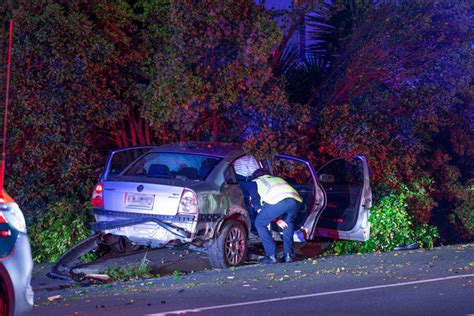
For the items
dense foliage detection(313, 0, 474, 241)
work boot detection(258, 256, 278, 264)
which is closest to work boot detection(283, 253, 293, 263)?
work boot detection(258, 256, 278, 264)

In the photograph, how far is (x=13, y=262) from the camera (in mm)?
5895

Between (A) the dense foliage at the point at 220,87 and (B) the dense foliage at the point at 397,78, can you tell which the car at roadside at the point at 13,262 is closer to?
(A) the dense foliage at the point at 220,87

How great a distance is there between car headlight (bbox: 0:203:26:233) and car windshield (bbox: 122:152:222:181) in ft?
17.2

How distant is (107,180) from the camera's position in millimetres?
11367

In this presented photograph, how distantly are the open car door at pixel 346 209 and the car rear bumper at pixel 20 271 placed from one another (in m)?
6.88

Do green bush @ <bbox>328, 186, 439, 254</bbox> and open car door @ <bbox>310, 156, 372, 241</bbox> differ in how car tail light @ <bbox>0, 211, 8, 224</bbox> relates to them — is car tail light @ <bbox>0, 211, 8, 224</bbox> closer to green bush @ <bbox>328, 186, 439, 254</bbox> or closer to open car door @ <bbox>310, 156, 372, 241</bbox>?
open car door @ <bbox>310, 156, 372, 241</bbox>

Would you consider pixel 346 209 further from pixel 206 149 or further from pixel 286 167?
pixel 206 149

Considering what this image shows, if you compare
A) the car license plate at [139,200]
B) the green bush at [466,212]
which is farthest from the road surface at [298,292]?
the green bush at [466,212]

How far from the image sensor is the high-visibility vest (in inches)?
463

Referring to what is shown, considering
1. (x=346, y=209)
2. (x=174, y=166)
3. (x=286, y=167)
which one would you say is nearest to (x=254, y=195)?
(x=174, y=166)

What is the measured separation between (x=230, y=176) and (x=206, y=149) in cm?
57

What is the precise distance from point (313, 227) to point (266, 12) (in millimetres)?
3515

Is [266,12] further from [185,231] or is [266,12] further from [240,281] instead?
[240,281]

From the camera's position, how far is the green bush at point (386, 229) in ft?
45.0
